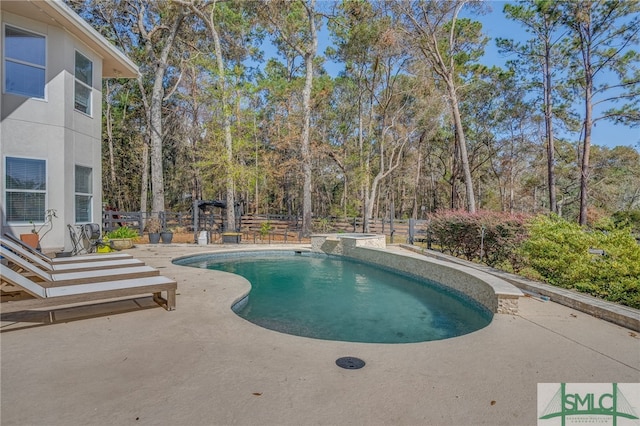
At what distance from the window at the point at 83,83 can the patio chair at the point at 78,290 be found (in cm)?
576

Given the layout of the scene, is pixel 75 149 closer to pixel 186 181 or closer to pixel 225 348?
pixel 225 348

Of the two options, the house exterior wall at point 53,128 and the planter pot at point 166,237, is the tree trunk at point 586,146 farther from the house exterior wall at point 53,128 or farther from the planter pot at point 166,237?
the house exterior wall at point 53,128

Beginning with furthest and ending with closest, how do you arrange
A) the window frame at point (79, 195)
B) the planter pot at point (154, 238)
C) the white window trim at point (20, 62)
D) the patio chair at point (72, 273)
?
the planter pot at point (154, 238) → the window frame at point (79, 195) → the white window trim at point (20, 62) → the patio chair at point (72, 273)

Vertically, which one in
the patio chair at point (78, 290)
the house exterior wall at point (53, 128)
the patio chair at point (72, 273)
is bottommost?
the patio chair at point (78, 290)

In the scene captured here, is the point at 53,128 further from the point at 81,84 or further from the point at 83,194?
the point at 83,194

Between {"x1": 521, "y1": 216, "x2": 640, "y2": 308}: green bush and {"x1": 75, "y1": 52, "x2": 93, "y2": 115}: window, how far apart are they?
1019 cm

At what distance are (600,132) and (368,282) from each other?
1659 cm

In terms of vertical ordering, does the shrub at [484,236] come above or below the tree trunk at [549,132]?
below

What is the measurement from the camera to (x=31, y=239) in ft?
20.8

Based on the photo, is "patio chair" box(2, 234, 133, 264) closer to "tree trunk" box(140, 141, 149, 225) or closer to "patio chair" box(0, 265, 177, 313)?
"patio chair" box(0, 265, 177, 313)

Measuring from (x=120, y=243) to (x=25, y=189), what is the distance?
12.0 feet

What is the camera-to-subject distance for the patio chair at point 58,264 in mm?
4045

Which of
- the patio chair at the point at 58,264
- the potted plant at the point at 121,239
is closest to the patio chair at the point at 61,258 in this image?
the patio chair at the point at 58,264


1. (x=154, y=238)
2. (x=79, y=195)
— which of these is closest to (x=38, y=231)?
(x=79, y=195)
